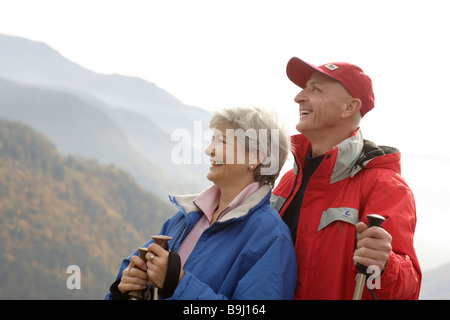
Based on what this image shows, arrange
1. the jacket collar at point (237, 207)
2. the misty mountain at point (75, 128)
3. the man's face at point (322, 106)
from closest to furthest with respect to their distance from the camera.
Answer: the jacket collar at point (237, 207), the man's face at point (322, 106), the misty mountain at point (75, 128)

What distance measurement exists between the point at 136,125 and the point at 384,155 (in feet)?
202

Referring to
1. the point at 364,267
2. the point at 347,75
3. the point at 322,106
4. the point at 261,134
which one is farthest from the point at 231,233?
the point at 347,75

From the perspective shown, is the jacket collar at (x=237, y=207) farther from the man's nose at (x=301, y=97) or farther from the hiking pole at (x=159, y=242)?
the man's nose at (x=301, y=97)

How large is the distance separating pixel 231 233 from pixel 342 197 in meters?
0.65

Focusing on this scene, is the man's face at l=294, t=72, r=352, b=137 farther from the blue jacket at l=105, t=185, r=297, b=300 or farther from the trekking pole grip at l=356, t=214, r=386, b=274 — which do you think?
the trekking pole grip at l=356, t=214, r=386, b=274

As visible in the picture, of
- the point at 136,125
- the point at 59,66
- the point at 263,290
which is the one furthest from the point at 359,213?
the point at 59,66

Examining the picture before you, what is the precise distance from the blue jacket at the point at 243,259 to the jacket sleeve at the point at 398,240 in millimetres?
439

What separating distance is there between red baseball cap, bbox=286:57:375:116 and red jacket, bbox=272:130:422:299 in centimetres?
30

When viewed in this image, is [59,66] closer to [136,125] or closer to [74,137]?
[136,125]

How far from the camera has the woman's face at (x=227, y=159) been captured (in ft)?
7.59

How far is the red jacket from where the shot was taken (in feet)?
6.56

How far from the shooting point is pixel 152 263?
1978 millimetres

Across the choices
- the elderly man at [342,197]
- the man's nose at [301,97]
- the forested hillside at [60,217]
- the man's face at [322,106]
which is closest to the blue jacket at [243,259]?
the elderly man at [342,197]

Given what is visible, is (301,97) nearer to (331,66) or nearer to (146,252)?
(331,66)
